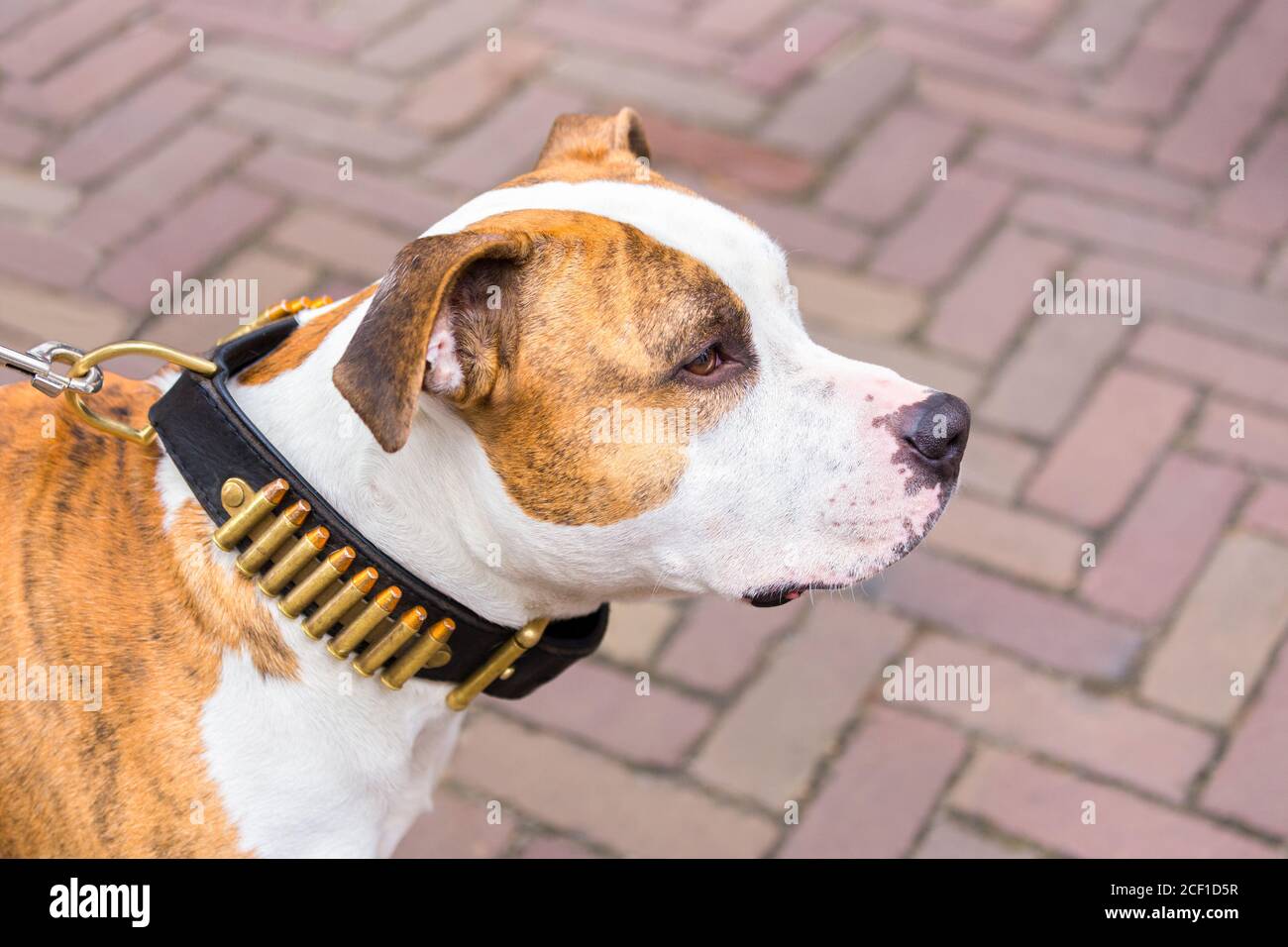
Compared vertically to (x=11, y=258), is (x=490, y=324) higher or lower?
lower

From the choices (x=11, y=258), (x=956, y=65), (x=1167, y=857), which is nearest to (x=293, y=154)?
(x=11, y=258)

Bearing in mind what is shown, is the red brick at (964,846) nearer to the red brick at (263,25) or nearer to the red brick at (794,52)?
the red brick at (794,52)

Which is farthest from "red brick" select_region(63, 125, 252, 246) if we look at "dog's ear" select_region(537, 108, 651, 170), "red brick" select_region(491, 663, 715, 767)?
"dog's ear" select_region(537, 108, 651, 170)

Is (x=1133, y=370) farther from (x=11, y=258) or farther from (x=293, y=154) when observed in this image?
(x=11, y=258)

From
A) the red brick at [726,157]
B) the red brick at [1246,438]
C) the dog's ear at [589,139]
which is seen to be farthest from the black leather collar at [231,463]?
the red brick at [726,157]

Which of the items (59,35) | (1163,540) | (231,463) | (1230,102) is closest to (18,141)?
(59,35)

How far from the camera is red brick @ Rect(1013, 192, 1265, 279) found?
190 inches

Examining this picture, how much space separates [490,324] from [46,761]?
101 centimetres

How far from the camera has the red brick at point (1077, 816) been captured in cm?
341

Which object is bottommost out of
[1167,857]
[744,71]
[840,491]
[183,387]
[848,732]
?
[1167,857]

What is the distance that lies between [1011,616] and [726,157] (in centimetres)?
204

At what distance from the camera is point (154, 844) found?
7.78 feet

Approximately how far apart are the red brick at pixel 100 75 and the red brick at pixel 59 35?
74 millimetres

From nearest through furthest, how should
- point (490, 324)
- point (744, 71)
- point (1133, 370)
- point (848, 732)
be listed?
1. point (490, 324)
2. point (848, 732)
3. point (1133, 370)
4. point (744, 71)
